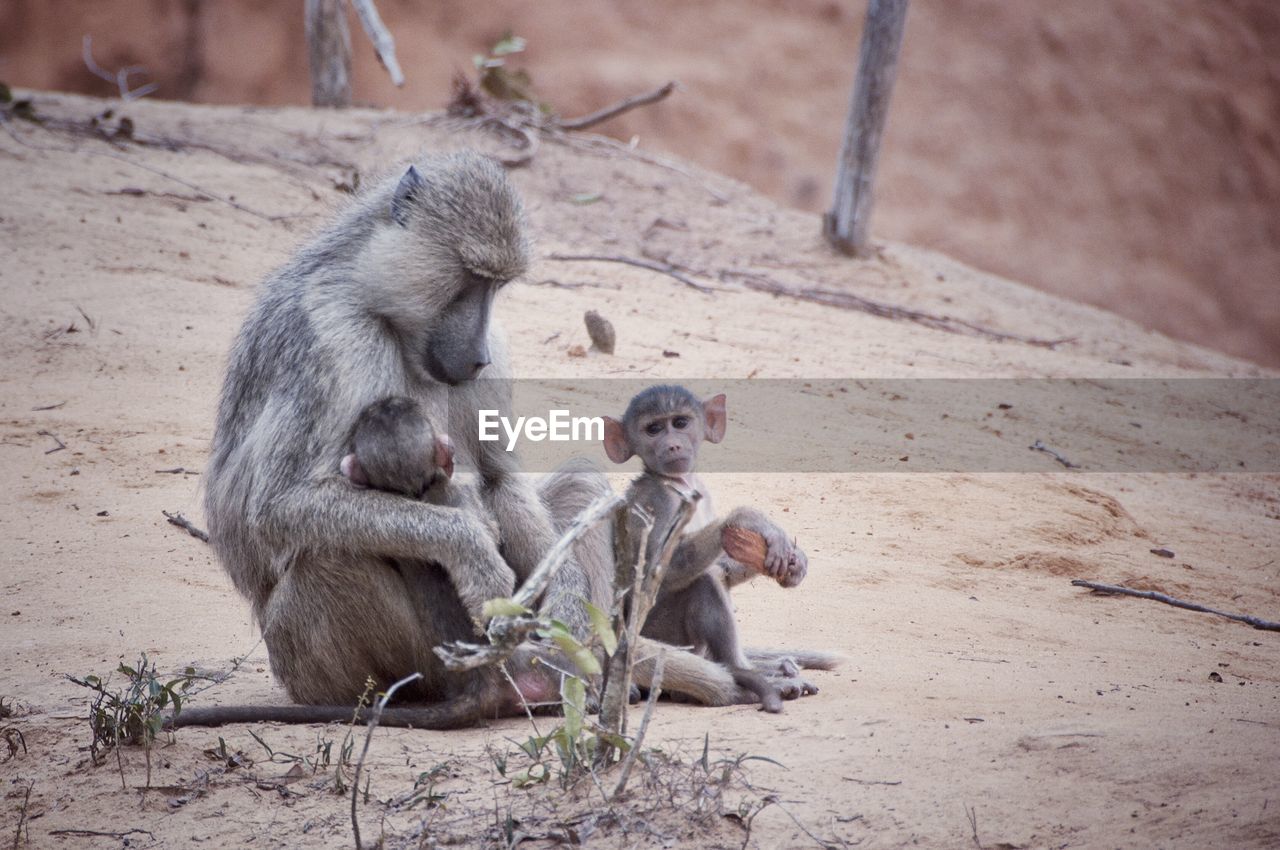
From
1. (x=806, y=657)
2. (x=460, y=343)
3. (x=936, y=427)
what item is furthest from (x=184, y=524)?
(x=936, y=427)

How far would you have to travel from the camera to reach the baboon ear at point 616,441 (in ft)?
15.4

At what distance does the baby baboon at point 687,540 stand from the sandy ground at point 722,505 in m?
0.31

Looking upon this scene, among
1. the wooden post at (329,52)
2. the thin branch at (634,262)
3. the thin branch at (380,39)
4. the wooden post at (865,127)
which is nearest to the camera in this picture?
the thin branch at (380,39)

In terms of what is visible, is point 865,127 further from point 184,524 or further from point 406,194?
point 406,194

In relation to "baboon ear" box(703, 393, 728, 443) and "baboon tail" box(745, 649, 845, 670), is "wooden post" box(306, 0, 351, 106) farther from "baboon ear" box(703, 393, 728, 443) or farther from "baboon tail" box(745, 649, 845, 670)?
"baboon tail" box(745, 649, 845, 670)

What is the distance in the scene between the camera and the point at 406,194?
4.22 m

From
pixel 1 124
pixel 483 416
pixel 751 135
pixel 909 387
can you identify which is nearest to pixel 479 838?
pixel 483 416

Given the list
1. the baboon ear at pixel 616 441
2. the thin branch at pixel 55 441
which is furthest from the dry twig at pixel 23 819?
the thin branch at pixel 55 441

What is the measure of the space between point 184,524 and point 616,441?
2.25 metres

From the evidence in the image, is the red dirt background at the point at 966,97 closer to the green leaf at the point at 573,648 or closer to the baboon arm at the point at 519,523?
the baboon arm at the point at 519,523

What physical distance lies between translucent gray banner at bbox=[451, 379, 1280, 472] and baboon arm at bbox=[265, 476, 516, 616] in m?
2.39

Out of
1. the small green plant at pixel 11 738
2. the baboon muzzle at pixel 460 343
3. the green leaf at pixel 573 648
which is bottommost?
the small green plant at pixel 11 738

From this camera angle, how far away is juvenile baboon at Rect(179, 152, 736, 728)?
3906mm

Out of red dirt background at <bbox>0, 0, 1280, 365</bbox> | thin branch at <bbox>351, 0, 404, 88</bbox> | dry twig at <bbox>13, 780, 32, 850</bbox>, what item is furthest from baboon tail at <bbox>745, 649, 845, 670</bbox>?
red dirt background at <bbox>0, 0, 1280, 365</bbox>
